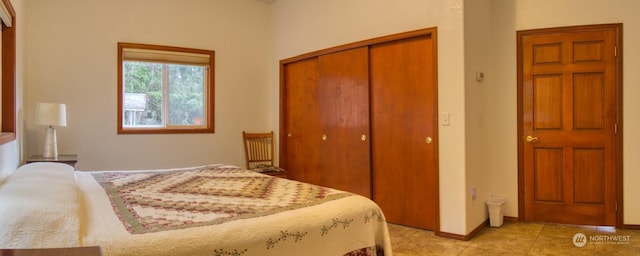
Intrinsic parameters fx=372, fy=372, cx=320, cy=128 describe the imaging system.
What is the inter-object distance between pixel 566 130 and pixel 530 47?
84 centimetres

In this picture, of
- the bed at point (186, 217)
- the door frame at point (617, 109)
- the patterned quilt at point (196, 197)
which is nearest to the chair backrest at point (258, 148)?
the patterned quilt at point (196, 197)

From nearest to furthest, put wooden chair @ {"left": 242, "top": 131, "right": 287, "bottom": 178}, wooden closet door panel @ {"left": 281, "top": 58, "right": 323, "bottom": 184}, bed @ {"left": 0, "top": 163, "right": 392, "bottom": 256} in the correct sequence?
bed @ {"left": 0, "top": 163, "right": 392, "bottom": 256} < wooden closet door panel @ {"left": 281, "top": 58, "right": 323, "bottom": 184} < wooden chair @ {"left": 242, "top": 131, "right": 287, "bottom": 178}

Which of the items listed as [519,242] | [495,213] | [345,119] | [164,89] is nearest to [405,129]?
[345,119]

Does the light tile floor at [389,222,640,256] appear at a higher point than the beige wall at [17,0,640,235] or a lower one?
lower

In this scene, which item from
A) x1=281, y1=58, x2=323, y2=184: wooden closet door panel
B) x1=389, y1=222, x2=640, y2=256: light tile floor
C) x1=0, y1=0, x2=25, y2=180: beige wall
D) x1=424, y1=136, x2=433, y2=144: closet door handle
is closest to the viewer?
x1=0, y1=0, x2=25, y2=180: beige wall

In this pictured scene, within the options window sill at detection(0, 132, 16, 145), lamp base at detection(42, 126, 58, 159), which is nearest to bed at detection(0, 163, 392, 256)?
window sill at detection(0, 132, 16, 145)

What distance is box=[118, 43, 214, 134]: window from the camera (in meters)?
4.07

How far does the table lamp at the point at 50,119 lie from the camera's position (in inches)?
126

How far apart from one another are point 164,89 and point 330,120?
1969 millimetres

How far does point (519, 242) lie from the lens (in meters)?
2.90

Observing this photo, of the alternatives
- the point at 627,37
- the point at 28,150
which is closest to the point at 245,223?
the point at 28,150

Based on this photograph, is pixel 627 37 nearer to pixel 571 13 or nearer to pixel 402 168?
pixel 571 13

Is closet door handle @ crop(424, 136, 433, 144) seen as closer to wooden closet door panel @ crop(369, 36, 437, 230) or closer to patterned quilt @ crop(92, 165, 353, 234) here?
wooden closet door panel @ crop(369, 36, 437, 230)

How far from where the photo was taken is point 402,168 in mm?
3385
